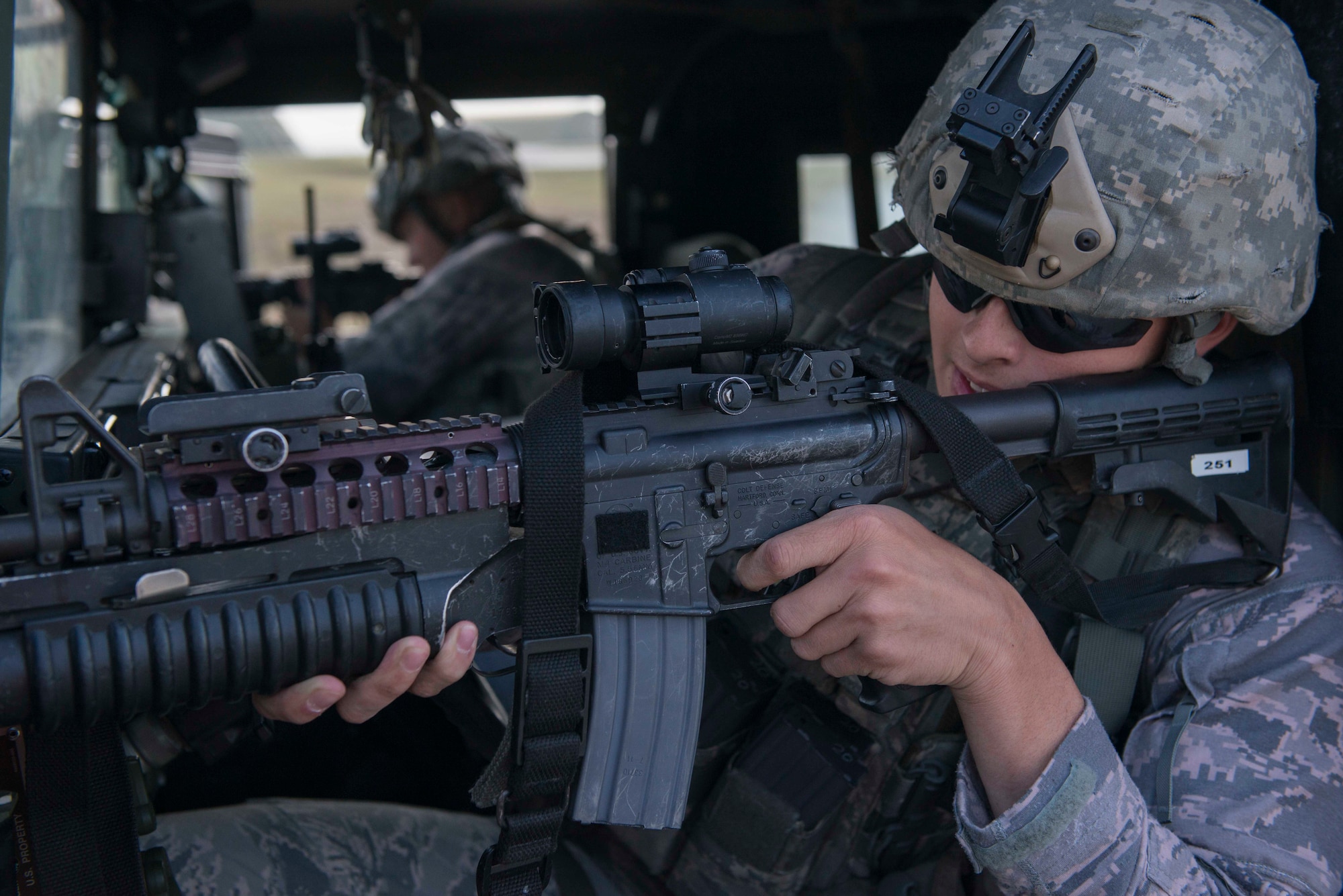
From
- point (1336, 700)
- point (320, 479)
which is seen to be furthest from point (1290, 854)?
point (320, 479)

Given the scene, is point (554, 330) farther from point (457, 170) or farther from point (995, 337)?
point (457, 170)

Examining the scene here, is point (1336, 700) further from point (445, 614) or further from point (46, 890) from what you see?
point (46, 890)

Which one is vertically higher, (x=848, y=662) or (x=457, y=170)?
(x=457, y=170)

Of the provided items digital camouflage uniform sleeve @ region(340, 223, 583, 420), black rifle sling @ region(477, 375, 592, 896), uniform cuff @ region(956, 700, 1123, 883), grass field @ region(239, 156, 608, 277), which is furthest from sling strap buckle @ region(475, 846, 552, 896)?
grass field @ region(239, 156, 608, 277)

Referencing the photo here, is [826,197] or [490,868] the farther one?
[826,197]

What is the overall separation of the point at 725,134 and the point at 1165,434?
3332 millimetres

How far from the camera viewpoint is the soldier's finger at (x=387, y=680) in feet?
4.28

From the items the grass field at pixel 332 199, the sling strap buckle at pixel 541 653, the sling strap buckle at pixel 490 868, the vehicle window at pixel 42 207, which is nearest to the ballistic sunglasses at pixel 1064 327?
the sling strap buckle at pixel 541 653

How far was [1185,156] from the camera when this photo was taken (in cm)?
162

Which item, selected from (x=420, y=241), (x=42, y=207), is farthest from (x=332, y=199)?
(x=42, y=207)

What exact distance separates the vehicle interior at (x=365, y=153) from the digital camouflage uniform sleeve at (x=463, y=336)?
331 millimetres

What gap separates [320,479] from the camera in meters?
1.26

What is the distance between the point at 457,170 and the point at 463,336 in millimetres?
838

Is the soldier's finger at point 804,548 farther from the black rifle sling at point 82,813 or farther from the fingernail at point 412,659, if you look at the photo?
the black rifle sling at point 82,813
